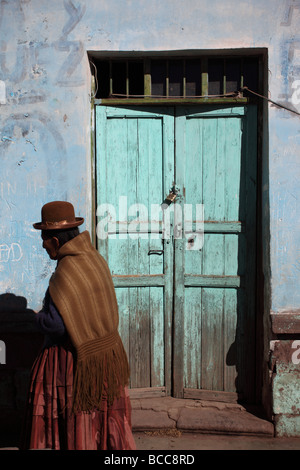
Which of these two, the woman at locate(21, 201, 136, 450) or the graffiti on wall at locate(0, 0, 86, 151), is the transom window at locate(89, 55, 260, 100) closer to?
the graffiti on wall at locate(0, 0, 86, 151)

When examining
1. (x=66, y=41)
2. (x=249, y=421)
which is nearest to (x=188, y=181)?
(x=66, y=41)

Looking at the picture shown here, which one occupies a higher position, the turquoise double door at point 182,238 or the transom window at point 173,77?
the transom window at point 173,77

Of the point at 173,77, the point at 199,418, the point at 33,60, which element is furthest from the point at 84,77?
the point at 199,418

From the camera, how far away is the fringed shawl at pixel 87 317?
2.54 m

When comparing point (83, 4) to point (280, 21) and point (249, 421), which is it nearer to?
point (280, 21)

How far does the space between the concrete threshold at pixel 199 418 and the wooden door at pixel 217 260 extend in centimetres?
13

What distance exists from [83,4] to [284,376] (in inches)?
139

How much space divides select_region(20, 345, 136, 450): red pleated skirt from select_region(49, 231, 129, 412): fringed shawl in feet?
0.23

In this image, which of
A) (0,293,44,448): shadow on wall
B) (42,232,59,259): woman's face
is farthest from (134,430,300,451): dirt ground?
(42,232,59,259): woman's face

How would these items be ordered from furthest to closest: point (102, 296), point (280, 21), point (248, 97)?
1. point (248, 97)
2. point (280, 21)
3. point (102, 296)

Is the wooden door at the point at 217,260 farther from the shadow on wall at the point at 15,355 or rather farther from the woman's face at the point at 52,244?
the woman's face at the point at 52,244

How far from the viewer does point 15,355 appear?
390 cm

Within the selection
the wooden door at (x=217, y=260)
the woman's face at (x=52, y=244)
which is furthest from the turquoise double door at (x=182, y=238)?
the woman's face at (x=52, y=244)

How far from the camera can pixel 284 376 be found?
3.82 metres
